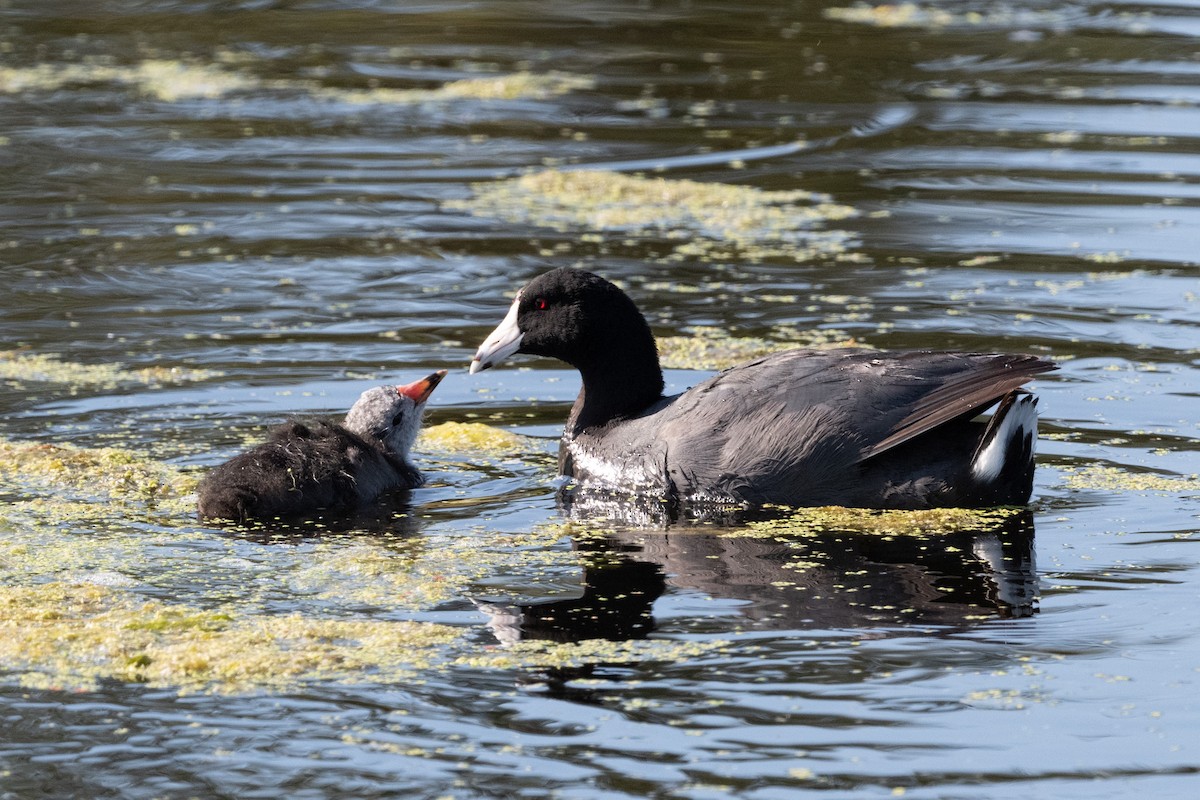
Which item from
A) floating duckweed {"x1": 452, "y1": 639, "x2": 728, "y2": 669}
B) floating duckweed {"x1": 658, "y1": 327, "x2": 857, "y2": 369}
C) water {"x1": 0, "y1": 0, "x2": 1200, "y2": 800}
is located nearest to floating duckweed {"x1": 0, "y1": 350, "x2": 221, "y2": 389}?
water {"x1": 0, "y1": 0, "x2": 1200, "y2": 800}

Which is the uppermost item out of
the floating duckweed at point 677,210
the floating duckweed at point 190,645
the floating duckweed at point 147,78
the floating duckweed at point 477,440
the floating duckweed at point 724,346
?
the floating duckweed at point 147,78

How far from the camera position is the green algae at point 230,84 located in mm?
13797

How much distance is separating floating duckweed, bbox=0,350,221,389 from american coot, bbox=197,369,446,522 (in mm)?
1395

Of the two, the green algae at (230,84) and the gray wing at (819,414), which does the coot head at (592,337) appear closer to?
the gray wing at (819,414)

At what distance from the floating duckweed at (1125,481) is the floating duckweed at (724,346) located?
5.67ft

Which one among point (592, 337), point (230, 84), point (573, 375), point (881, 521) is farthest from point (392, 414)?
point (230, 84)

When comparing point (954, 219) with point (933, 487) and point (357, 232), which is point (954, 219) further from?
point (933, 487)

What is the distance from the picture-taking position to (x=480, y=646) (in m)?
4.79

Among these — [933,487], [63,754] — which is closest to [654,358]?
[933,487]

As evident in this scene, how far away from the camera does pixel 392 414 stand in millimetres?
6766

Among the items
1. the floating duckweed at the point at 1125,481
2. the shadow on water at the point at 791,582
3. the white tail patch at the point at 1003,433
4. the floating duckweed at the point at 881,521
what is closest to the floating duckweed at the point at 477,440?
the shadow on water at the point at 791,582

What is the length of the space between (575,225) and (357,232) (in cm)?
129

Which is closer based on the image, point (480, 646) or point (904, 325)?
point (480, 646)

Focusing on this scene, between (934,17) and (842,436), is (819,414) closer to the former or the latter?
(842,436)
